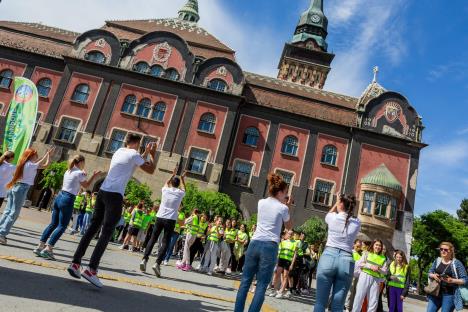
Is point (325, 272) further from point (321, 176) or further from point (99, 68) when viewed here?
point (99, 68)

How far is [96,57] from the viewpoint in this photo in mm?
30078

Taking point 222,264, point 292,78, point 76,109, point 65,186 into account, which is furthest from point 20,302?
point 292,78

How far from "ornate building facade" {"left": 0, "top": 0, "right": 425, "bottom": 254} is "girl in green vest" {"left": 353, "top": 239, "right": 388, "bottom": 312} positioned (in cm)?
1954

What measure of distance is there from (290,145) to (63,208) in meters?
24.2

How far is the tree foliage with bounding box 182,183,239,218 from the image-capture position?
2353 centimetres

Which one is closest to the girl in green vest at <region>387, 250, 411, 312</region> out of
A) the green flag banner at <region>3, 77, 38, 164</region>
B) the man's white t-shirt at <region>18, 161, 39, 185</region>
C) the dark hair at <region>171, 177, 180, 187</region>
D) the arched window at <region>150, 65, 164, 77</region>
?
the dark hair at <region>171, 177, 180, 187</region>

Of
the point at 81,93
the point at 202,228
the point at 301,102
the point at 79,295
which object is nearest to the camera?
the point at 79,295

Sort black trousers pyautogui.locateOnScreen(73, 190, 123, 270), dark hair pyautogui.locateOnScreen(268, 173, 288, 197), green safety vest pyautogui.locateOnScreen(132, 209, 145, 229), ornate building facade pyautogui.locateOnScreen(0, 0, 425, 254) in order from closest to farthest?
1. dark hair pyautogui.locateOnScreen(268, 173, 288, 197)
2. black trousers pyautogui.locateOnScreen(73, 190, 123, 270)
3. green safety vest pyautogui.locateOnScreen(132, 209, 145, 229)
4. ornate building facade pyautogui.locateOnScreen(0, 0, 425, 254)

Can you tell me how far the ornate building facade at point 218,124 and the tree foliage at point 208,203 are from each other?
238 centimetres

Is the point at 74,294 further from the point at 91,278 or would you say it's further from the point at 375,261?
the point at 375,261

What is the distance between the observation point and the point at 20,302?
10.5 ft

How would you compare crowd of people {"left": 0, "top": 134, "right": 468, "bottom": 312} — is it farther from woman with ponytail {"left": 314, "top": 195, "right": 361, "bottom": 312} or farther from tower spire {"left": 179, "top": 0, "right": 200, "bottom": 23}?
tower spire {"left": 179, "top": 0, "right": 200, "bottom": 23}

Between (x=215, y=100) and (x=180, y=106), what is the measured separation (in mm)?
2987

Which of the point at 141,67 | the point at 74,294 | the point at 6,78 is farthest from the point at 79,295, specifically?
the point at 6,78
